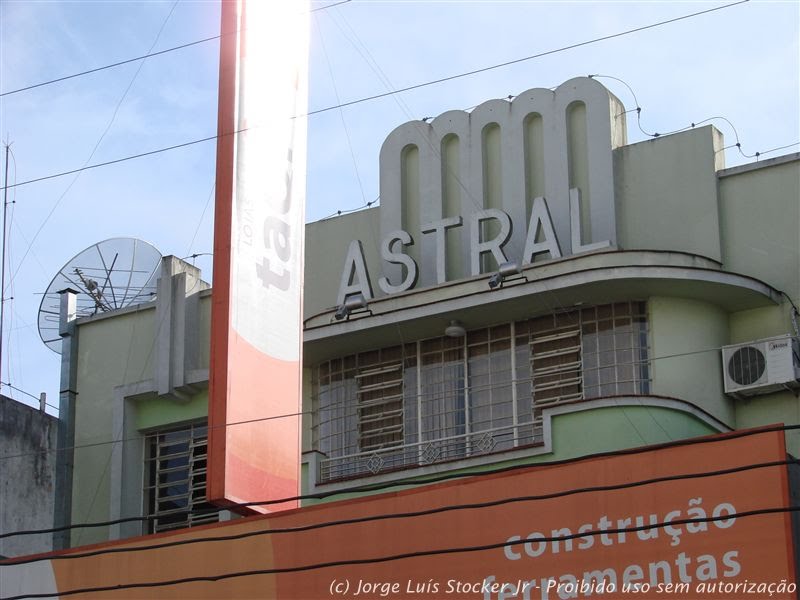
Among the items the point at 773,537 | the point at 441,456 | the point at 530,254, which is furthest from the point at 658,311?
the point at 773,537

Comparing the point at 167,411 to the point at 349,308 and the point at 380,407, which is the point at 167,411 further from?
the point at 349,308

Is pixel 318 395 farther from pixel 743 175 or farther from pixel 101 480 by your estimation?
pixel 743 175

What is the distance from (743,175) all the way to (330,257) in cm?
621

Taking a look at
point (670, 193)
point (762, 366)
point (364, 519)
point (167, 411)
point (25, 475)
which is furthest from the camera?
point (167, 411)

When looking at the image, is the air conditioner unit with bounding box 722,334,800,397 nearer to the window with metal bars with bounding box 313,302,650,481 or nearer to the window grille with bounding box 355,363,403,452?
the window with metal bars with bounding box 313,302,650,481

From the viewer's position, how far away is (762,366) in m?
21.1

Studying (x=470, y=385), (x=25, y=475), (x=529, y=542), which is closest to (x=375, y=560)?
(x=529, y=542)

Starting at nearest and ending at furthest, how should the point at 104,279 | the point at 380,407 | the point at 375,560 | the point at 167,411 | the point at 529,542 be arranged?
the point at 375,560
the point at 529,542
the point at 380,407
the point at 167,411
the point at 104,279

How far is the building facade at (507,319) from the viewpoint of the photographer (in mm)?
21344

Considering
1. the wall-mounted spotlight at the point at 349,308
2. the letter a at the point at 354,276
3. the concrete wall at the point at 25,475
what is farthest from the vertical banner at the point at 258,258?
the concrete wall at the point at 25,475

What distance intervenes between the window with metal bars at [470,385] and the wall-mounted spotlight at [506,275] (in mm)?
883

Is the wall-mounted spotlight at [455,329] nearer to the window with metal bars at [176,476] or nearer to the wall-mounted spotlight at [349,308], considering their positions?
the wall-mounted spotlight at [349,308]

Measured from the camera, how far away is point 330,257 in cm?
2478

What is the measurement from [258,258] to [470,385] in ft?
13.0
